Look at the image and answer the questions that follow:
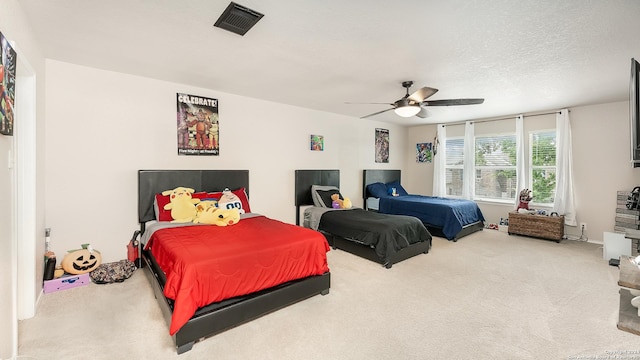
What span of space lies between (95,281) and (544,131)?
744 cm

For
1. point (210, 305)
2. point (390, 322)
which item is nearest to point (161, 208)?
point (210, 305)

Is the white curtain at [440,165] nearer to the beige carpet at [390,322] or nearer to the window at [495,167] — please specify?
the window at [495,167]

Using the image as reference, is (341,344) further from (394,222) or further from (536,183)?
(536,183)

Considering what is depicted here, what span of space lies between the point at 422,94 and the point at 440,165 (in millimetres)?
3949

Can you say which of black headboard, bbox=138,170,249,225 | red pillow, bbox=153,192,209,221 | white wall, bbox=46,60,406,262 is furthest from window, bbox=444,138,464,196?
red pillow, bbox=153,192,209,221

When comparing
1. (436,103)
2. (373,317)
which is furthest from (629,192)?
(373,317)

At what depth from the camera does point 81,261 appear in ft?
9.63

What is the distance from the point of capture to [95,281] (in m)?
2.94

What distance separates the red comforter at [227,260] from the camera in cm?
195

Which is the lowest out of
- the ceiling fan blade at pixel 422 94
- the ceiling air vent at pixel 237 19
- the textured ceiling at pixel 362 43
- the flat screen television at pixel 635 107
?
the flat screen television at pixel 635 107

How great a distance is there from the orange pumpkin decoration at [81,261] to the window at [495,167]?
6941mm

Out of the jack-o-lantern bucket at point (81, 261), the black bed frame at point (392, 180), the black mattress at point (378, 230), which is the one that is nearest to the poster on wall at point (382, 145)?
the black bed frame at point (392, 180)

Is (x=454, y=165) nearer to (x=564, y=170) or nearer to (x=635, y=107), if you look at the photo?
(x=564, y=170)

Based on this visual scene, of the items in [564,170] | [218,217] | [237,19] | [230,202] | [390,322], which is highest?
[237,19]
